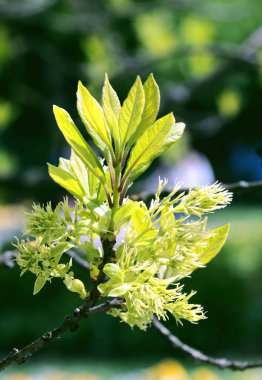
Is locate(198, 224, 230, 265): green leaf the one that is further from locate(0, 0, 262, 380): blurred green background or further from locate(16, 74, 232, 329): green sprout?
locate(0, 0, 262, 380): blurred green background

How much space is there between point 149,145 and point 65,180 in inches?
3.6

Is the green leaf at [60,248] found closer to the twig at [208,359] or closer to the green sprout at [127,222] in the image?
the green sprout at [127,222]

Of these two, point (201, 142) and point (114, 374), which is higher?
point (201, 142)

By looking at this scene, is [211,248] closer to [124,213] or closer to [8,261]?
[124,213]

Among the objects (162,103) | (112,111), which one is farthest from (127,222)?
(162,103)

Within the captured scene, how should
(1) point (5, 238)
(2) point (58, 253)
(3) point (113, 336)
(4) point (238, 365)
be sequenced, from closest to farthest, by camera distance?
(2) point (58, 253)
(4) point (238, 365)
(3) point (113, 336)
(1) point (5, 238)

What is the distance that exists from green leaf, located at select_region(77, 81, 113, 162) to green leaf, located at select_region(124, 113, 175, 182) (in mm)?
30

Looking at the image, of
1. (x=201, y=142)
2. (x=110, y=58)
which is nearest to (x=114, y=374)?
(x=110, y=58)

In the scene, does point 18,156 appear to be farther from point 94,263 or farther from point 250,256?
point 94,263

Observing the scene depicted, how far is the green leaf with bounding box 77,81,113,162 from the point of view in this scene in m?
0.62

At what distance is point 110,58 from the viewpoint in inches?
204

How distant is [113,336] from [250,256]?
167 cm

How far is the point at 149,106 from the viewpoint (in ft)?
2.04

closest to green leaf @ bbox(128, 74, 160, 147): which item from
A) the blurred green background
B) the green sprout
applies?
the green sprout
